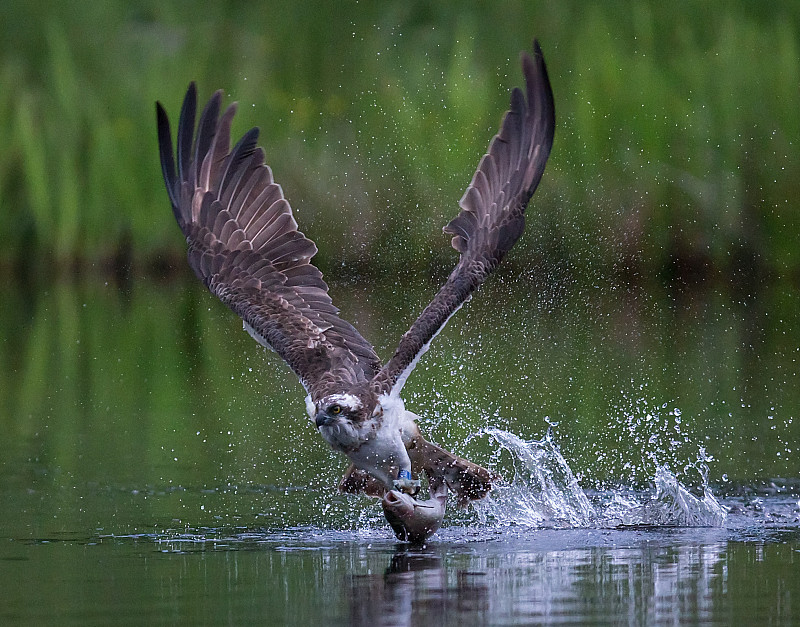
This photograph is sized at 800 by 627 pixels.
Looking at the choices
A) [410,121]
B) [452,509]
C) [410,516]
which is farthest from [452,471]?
[410,121]

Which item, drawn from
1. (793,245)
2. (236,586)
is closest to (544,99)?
(236,586)

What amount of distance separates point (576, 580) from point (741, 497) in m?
2.98

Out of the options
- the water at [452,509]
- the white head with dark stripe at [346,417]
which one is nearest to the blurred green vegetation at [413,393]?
the water at [452,509]

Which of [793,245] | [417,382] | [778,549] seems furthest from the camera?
[793,245]

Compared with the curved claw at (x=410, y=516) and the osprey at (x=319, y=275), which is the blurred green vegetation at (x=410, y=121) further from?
the curved claw at (x=410, y=516)

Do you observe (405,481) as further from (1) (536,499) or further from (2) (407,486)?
(1) (536,499)

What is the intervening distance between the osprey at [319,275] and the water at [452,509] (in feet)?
1.84

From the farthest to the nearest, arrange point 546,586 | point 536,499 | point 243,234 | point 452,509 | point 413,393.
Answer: point 413,393 < point 243,234 < point 452,509 < point 536,499 < point 546,586

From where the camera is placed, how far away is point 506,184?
39.8ft

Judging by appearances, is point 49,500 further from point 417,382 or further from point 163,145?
point 417,382

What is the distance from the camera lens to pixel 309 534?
10781 mm

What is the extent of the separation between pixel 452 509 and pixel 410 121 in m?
16.3

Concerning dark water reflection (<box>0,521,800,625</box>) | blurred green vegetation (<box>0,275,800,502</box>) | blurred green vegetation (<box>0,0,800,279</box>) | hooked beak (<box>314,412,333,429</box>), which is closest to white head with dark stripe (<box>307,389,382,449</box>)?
hooked beak (<box>314,412,333,429</box>)

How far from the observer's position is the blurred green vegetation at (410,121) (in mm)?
26297
